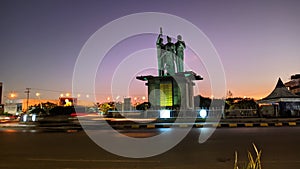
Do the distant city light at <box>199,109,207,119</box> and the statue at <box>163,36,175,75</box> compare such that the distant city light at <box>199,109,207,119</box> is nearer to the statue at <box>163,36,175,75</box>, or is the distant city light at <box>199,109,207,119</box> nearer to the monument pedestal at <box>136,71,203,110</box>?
the monument pedestal at <box>136,71,203,110</box>

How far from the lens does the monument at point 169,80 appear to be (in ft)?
78.8

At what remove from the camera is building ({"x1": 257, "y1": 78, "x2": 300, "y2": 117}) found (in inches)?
964

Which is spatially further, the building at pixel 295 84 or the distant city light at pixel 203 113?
the building at pixel 295 84

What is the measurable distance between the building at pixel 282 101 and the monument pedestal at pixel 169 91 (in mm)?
9030

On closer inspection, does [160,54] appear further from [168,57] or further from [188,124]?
[188,124]

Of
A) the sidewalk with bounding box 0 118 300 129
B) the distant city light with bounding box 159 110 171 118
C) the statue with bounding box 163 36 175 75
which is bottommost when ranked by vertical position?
the sidewalk with bounding box 0 118 300 129

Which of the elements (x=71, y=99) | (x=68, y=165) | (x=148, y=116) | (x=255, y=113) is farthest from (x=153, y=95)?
(x=71, y=99)

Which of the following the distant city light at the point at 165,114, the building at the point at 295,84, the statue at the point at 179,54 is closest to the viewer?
the distant city light at the point at 165,114

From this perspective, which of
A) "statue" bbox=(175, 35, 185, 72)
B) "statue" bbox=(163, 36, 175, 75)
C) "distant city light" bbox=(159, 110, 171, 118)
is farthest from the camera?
"statue" bbox=(175, 35, 185, 72)

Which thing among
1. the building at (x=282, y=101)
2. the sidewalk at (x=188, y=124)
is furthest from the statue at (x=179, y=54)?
the building at (x=282, y=101)

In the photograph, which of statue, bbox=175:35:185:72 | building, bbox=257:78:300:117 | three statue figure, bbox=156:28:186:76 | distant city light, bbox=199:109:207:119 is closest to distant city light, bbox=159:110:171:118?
distant city light, bbox=199:109:207:119

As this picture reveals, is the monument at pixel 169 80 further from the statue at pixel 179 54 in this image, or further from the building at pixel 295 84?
the building at pixel 295 84

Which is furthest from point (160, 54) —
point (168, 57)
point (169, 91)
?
point (169, 91)

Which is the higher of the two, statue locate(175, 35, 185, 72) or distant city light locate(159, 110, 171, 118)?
statue locate(175, 35, 185, 72)
